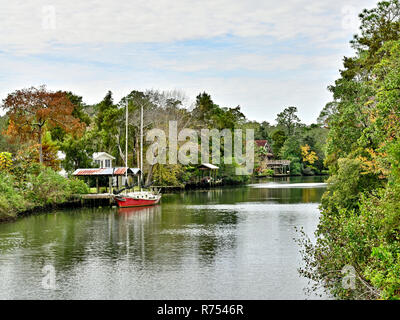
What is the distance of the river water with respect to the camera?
615 inches

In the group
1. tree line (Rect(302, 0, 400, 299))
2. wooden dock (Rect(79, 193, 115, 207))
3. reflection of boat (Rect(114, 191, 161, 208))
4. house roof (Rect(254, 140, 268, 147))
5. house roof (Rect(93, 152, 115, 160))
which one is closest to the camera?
tree line (Rect(302, 0, 400, 299))

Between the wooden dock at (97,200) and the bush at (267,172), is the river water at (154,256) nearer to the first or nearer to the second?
the wooden dock at (97,200)

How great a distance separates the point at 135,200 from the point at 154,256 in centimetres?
2063

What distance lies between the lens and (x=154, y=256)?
68.5 feet

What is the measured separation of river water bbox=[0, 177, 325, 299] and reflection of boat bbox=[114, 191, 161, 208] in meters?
3.64

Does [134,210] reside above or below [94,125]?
below

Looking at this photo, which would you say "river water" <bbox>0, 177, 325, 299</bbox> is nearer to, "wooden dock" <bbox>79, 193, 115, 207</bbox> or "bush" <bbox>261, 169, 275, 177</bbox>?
"wooden dock" <bbox>79, 193, 115, 207</bbox>

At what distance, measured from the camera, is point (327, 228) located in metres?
15.4

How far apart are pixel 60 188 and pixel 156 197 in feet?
26.2

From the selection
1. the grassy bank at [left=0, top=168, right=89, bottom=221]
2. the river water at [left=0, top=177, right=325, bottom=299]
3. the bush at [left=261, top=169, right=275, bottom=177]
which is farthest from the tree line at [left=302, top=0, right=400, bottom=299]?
the bush at [left=261, top=169, right=275, bottom=177]

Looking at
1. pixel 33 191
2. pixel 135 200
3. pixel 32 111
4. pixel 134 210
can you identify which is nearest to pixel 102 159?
pixel 32 111

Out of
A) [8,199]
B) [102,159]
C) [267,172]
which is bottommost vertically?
[8,199]

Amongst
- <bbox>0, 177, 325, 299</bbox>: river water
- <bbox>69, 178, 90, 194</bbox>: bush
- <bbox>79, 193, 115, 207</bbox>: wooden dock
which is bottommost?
<bbox>0, 177, 325, 299</bbox>: river water

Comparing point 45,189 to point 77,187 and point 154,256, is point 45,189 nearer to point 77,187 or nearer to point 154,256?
point 77,187
